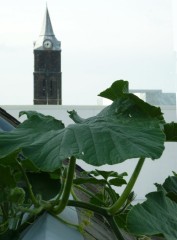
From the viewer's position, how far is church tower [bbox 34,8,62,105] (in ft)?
80.7

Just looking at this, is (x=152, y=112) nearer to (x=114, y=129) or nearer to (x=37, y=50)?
(x=114, y=129)

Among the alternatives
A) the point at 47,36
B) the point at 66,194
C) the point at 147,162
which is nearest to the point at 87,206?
the point at 66,194

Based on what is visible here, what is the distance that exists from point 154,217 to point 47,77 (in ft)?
82.7

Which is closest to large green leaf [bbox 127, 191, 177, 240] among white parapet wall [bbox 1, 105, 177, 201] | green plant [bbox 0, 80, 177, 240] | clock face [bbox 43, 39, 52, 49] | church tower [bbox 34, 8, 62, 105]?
green plant [bbox 0, 80, 177, 240]

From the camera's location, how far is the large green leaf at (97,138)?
262mm

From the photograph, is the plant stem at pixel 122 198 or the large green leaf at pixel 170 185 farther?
the large green leaf at pixel 170 185

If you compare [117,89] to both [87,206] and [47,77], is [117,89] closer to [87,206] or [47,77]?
[87,206]

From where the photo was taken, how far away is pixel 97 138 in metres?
0.27

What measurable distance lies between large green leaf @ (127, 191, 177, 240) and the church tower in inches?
947

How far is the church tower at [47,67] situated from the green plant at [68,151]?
79.0ft

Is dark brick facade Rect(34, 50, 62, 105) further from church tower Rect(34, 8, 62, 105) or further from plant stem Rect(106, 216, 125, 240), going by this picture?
plant stem Rect(106, 216, 125, 240)

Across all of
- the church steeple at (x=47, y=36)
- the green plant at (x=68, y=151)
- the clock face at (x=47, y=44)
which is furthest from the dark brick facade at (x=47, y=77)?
the green plant at (x=68, y=151)

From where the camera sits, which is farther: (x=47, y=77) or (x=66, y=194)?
(x=47, y=77)

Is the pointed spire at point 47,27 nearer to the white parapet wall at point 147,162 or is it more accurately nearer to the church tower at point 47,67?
the church tower at point 47,67
